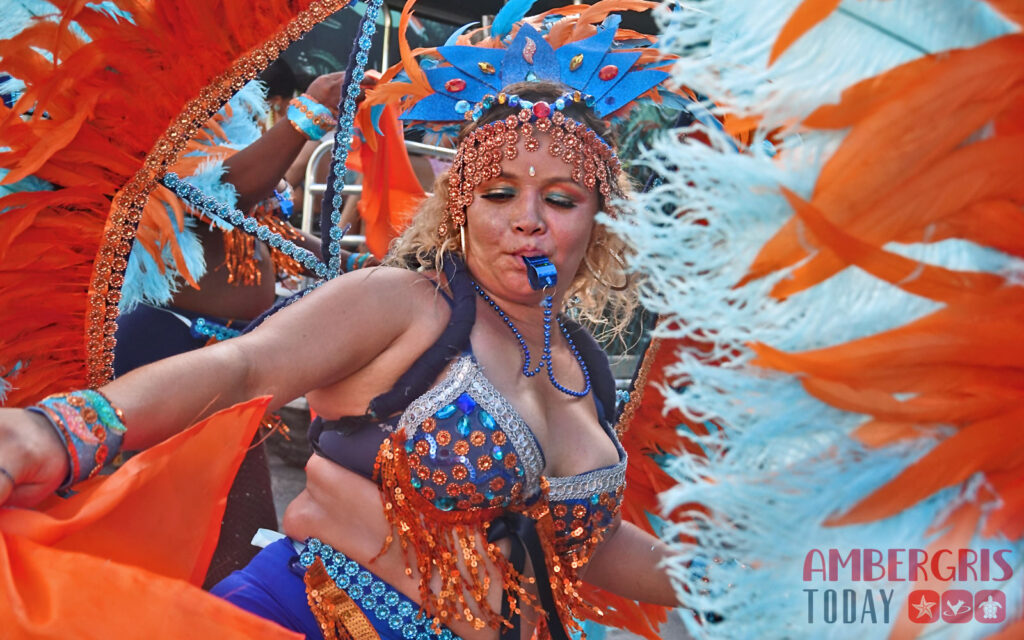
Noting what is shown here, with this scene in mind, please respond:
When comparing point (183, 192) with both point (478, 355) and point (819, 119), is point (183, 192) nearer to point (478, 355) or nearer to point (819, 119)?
point (478, 355)

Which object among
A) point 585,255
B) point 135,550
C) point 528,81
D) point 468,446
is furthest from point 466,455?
point 528,81

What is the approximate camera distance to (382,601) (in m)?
1.79

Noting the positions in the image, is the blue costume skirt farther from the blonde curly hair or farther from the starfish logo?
the starfish logo

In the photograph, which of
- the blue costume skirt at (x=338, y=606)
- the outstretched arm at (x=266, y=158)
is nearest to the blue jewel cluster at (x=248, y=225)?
the outstretched arm at (x=266, y=158)

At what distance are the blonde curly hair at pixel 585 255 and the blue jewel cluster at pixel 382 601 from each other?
0.62m

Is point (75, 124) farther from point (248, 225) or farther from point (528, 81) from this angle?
point (528, 81)

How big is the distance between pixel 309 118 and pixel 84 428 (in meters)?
1.58

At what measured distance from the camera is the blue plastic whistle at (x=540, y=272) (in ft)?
6.33

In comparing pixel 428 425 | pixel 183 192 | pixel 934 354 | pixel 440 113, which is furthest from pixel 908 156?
pixel 183 192

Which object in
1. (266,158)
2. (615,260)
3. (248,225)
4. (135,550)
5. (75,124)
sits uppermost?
(75,124)

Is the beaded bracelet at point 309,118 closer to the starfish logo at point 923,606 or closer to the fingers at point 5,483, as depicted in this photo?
the fingers at point 5,483

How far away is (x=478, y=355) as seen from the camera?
74.5 inches

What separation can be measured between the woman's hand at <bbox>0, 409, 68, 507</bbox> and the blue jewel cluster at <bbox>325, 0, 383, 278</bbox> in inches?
47.8

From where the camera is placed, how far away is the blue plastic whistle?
1931 mm
